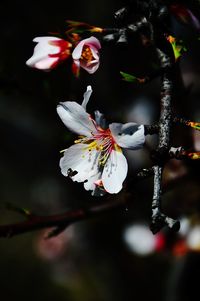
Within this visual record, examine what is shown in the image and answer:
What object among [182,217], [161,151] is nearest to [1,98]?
[182,217]

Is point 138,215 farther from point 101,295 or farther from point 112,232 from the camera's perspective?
point 101,295

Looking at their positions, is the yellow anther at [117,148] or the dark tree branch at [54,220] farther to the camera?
the dark tree branch at [54,220]

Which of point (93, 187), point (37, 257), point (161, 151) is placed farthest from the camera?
point (37, 257)

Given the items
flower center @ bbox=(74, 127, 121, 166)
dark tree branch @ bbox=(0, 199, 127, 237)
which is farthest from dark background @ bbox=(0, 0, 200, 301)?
flower center @ bbox=(74, 127, 121, 166)

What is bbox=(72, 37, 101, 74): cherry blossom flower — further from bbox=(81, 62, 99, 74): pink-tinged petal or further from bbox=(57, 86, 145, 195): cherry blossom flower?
bbox=(57, 86, 145, 195): cherry blossom flower

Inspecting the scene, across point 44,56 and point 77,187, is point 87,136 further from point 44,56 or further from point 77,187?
point 77,187

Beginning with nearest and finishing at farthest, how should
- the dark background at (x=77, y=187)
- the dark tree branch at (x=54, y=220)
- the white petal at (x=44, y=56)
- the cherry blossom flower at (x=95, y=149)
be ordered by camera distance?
the cherry blossom flower at (x=95, y=149), the white petal at (x=44, y=56), the dark tree branch at (x=54, y=220), the dark background at (x=77, y=187)

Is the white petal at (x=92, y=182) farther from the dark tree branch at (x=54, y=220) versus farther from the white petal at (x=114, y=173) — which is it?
the dark tree branch at (x=54, y=220)

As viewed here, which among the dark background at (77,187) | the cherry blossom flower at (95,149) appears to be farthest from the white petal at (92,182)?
the dark background at (77,187)
